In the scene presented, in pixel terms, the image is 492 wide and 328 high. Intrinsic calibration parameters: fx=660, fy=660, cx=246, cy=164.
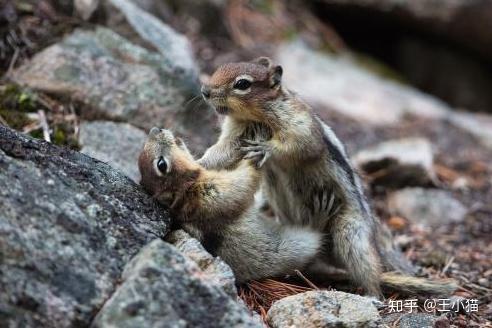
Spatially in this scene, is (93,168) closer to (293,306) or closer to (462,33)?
(293,306)

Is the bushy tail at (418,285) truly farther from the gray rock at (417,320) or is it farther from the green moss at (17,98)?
the green moss at (17,98)

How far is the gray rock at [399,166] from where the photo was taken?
24.1ft

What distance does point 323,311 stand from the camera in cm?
376

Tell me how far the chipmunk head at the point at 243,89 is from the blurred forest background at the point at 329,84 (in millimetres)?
1021

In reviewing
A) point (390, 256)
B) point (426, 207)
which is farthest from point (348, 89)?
point (390, 256)

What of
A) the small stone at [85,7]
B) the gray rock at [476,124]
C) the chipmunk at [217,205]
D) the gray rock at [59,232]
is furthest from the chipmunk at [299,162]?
the gray rock at [476,124]

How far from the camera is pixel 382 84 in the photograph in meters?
10.6

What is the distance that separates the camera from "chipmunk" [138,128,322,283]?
4.23 m

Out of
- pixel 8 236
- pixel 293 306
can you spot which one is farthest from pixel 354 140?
pixel 8 236

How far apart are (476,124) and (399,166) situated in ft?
11.5

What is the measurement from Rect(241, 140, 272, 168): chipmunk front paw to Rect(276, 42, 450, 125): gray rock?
15.4 ft

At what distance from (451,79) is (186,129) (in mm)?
8009

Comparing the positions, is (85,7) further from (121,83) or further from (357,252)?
(357,252)

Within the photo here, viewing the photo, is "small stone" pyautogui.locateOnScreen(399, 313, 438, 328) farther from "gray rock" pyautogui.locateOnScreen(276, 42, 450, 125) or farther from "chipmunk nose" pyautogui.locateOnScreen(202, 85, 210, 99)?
"gray rock" pyautogui.locateOnScreen(276, 42, 450, 125)
